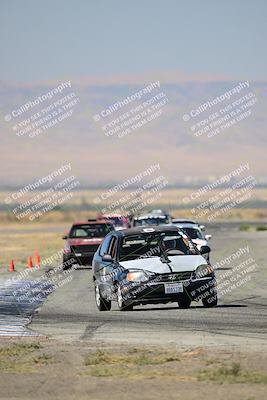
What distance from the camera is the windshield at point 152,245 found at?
2121 centimetres

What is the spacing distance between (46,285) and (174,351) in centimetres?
1552

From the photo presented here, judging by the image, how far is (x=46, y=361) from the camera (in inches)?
538

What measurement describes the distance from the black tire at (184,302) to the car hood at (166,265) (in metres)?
0.51

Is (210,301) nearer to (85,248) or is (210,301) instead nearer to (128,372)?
(128,372)

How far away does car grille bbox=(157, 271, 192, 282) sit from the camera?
20.4 meters

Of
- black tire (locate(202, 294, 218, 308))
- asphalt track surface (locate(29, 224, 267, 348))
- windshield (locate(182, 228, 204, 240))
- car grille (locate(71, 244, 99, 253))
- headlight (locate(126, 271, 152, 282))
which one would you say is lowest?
windshield (locate(182, 228, 204, 240))

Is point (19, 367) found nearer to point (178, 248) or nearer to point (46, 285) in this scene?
point (178, 248)

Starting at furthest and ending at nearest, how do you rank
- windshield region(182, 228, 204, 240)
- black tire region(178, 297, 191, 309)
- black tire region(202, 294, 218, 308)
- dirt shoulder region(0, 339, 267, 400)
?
windshield region(182, 228, 204, 240) < black tire region(202, 294, 218, 308) < black tire region(178, 297, 191, 309) < dirt shoulder region(0, 339, 267, 400)

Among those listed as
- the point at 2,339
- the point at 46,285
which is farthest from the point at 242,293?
the point at 2,339

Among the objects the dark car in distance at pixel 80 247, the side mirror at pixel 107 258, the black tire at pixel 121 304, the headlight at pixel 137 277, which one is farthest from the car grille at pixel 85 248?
the headlight at pixel 137 277

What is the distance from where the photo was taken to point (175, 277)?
20359 millimetres

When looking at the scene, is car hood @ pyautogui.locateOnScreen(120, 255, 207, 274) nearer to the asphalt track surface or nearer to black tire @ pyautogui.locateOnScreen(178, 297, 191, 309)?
black tire @ pyautogui.locateOnScreen(178, 297, 191, 309)

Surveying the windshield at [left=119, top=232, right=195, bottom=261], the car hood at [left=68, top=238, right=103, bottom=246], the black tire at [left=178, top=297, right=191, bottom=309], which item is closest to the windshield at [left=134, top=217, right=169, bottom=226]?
the car hood at [left=68, top=238, right=103, bottom=246]

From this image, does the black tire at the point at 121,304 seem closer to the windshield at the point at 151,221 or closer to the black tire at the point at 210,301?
the black tire at the point at 210,301
